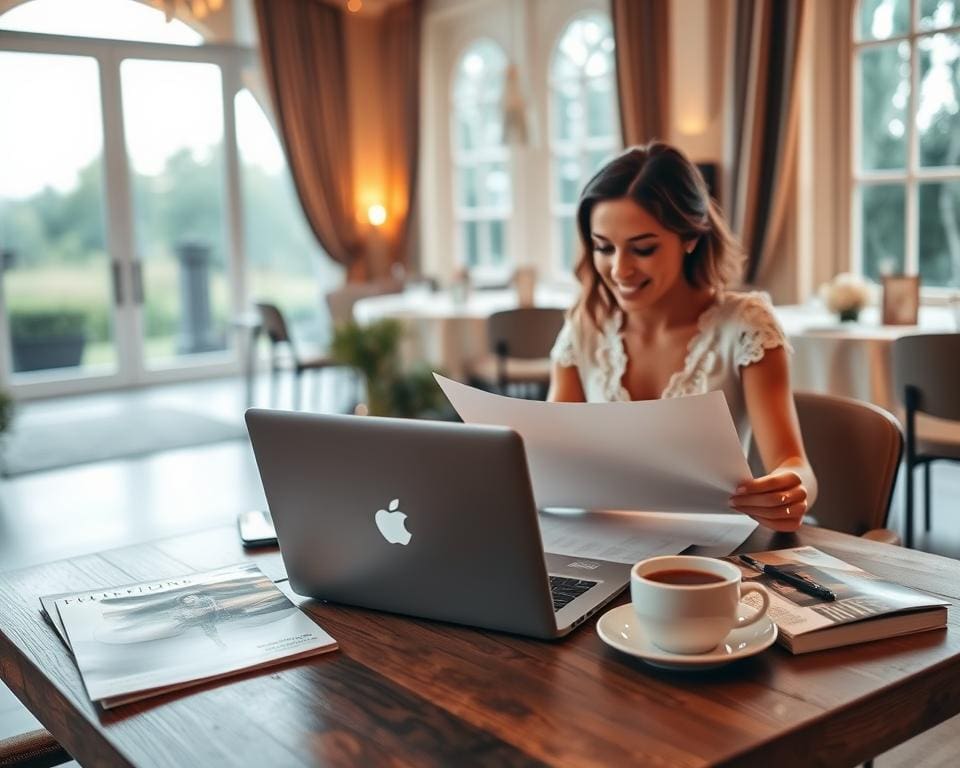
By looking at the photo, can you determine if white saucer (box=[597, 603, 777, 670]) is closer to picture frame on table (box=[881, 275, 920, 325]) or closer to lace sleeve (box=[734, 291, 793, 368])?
lace sleeve (box=[734, 291, 793, 368])

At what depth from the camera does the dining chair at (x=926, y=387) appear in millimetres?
3059

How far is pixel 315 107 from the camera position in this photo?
8039 millimetres

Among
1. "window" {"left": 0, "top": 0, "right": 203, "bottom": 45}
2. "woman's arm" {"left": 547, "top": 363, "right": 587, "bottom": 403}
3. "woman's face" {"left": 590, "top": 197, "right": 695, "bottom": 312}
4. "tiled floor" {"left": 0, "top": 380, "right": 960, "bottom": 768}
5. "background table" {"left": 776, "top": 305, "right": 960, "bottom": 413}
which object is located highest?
"window" {"left": 0, "top": 0, "right": 203, "bottom": 45}

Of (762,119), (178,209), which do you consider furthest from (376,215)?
(762,119)

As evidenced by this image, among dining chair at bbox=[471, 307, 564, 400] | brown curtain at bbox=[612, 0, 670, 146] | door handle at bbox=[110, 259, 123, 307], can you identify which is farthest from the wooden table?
door handle at bbox=[110, 259, 123, 307]

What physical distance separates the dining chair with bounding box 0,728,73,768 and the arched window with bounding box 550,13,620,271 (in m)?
5.51

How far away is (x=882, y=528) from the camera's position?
1.70 meters

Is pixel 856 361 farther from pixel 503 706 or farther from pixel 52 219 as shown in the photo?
pixel 52 219

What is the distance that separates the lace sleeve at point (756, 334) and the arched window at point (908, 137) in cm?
333

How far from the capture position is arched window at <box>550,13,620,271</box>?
6660 millimetres

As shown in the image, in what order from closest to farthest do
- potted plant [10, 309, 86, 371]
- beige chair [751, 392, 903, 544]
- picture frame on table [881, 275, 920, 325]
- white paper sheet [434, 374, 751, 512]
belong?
white paper sheet [434, 374, 751, 512], beige chair [751, 392, 903, 544], picture frame on table [881, 275, 920, 325], potted plant [10, 309, 86, 371]

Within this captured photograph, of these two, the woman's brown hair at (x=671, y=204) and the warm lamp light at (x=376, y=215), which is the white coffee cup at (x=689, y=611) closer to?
the woman's brown hair at (x=671, y=204)

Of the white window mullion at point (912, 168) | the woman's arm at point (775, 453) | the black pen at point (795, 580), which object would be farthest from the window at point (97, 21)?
the black pen at point (795, 580)

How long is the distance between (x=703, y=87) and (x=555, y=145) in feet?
5.14
